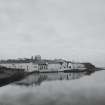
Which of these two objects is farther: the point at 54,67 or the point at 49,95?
the point at 54,67

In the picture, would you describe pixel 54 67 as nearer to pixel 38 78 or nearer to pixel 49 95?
pixel 38 78

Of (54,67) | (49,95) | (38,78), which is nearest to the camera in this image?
(49,95)

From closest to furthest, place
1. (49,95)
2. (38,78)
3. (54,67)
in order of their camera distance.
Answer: (49,95)
(38,78)
(54,67)

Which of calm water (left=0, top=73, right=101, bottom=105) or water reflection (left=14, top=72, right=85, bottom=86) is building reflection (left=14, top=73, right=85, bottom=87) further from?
calm water (left=0, top=73, right=101, bottom=105)

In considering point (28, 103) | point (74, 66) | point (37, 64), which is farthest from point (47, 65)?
point (28, 103)

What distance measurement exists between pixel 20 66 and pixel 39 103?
60445mm

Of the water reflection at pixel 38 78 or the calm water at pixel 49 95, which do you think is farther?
the water reflection at pixel 38 78

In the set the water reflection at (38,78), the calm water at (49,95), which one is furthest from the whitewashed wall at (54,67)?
the calm water at (49,95)

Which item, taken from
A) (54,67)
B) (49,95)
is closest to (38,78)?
(49,95)

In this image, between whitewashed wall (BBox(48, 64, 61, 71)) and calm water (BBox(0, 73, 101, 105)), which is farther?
whitewashed wall (BBox(48, 64, 61, 71))

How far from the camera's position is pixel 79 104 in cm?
1480

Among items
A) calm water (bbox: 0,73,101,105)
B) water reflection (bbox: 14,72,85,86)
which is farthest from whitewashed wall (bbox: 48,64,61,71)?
calm water (bbox: 0,73,101,105)

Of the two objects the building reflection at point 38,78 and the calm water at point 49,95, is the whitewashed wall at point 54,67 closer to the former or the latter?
the building reflection at point 38,78

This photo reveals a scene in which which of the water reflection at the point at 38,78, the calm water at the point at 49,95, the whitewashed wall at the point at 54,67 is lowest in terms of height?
the water reflection at the point at 38,78
